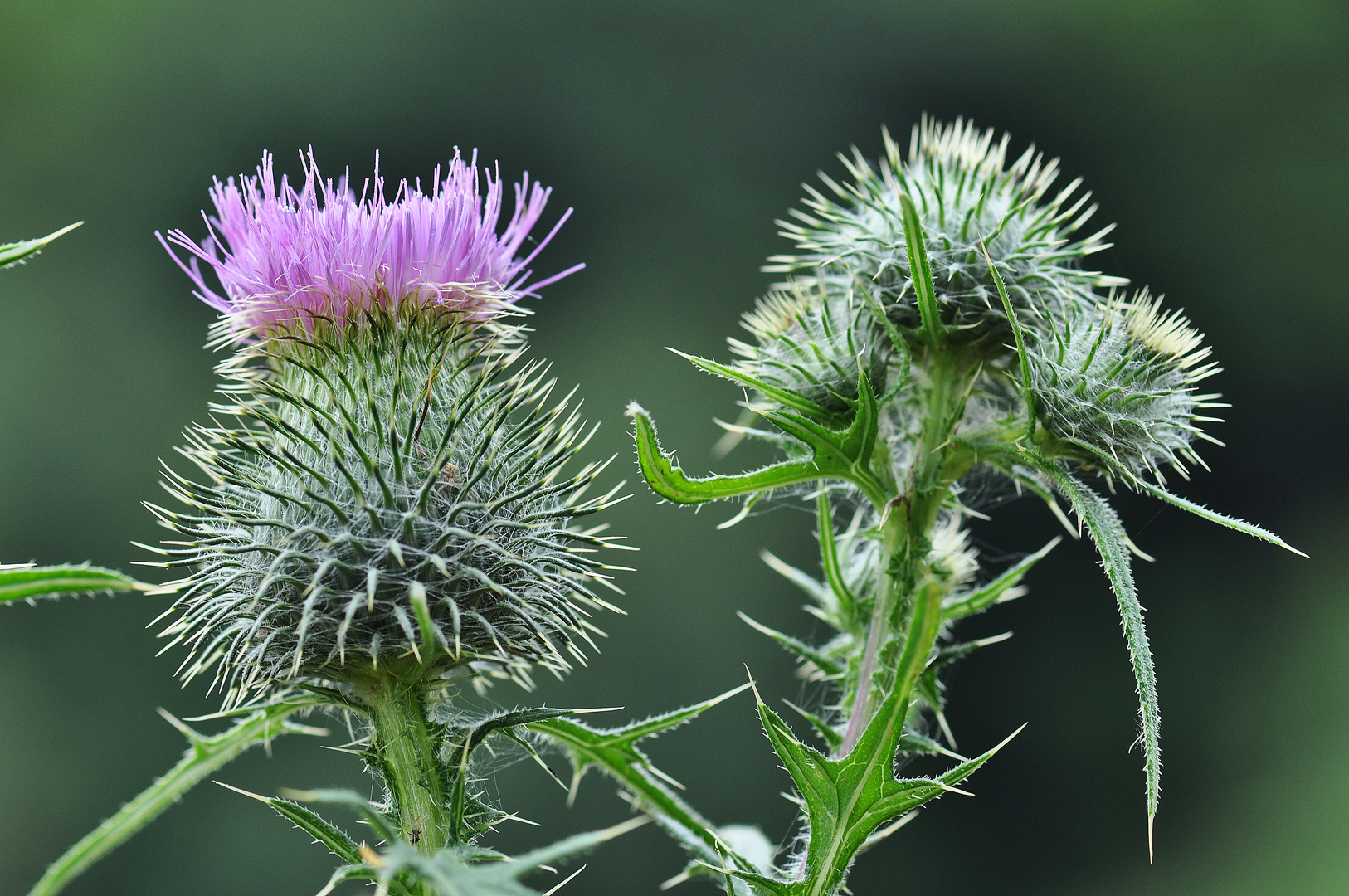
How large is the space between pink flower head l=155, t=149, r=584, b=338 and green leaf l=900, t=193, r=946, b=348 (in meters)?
0.89

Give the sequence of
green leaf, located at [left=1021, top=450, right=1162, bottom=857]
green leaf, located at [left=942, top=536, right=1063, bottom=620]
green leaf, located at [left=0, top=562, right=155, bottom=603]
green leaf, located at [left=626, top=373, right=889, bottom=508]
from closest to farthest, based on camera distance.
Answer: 1. green leaf, located at [left=0, top=562, right=155, bottom=603]
2. green leaf, located at [left=1021, top=450, right=1162, bottom=857]
3. green leaf, located at [left=626, top=373, right=889, bottom=508]
4. green leaf, located at [left=942, top=536, right=1063, bottom=620]

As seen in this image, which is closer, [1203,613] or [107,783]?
[107,783]

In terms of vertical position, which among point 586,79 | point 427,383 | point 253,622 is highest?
point 586,79

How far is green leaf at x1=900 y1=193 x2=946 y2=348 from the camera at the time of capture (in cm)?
278

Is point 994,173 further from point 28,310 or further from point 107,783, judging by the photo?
point 28,310

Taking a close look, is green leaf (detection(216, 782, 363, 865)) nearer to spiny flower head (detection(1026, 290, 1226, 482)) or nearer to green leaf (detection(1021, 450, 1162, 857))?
green leaf (detection(1021, 450, 1162, 857))

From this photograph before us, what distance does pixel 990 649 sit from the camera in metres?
19.7

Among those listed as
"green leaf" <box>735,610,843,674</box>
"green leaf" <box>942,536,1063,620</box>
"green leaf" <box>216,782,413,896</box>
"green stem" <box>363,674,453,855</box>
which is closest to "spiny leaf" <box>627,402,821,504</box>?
"green leaf" <box>735,610,843,674</box>

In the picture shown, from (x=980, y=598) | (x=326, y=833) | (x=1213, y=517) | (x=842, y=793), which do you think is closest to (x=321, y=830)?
(x=326, y=833)

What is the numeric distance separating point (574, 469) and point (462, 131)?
943 centimetres

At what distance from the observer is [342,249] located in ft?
9.82

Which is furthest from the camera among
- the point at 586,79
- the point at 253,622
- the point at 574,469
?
the point at 586,79

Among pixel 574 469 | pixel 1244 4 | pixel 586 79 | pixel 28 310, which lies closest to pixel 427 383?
pixel 574 469

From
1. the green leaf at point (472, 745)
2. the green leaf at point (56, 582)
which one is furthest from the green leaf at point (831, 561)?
the green leaf at point (56, 582)
